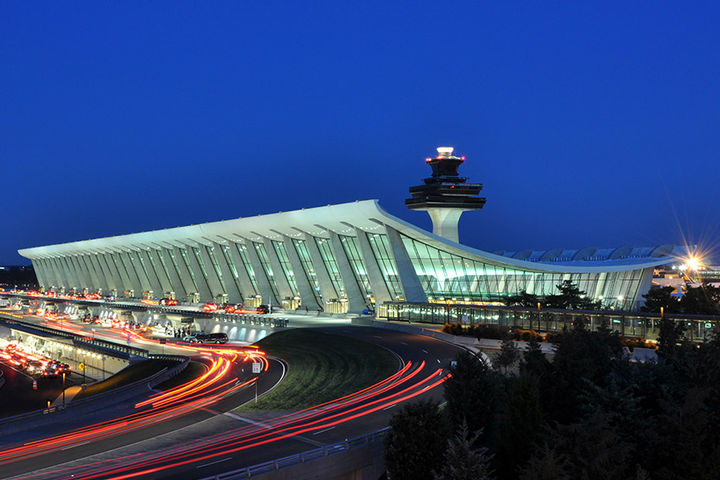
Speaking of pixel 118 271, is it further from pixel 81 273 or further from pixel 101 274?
pixel 81 273

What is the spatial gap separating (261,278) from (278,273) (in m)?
4.59

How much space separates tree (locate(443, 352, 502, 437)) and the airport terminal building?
35.8 metres

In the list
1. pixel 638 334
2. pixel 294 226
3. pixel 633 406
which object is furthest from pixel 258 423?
pixel 294 226

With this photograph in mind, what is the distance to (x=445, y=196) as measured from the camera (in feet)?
302

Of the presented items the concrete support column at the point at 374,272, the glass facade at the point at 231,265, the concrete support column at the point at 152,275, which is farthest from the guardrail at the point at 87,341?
the concrete support column at the point at 152,275

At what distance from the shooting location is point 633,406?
2111cm

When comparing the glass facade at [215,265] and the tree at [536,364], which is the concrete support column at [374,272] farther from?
the tree at [536,364]

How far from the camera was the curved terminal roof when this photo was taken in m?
60.4

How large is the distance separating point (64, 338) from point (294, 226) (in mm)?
27033

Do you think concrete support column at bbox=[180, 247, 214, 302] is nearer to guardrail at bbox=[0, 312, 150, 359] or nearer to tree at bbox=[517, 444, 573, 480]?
guardrail at bbox=[0, 312, 150, 359]

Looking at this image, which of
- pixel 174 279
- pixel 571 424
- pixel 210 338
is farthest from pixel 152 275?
pixel 571 424

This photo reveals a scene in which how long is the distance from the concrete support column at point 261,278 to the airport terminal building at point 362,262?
0.15 meters

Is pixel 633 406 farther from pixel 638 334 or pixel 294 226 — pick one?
pixel 294 226

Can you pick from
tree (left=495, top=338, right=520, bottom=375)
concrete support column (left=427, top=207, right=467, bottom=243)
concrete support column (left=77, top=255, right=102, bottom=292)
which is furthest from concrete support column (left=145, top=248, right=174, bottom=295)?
tree (left=495, top=338, right=520, bottom=375)
